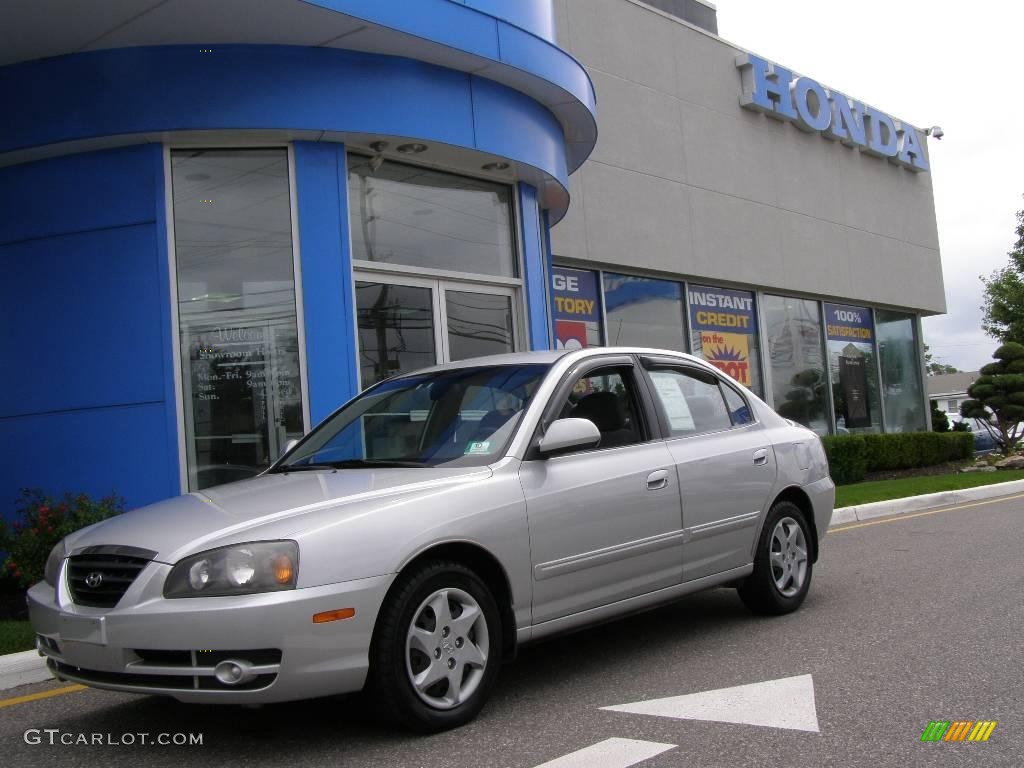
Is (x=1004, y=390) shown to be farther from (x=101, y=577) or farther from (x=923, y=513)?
(x=101, y=577)

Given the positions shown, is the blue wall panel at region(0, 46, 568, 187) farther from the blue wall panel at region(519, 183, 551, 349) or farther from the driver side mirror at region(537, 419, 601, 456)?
the driver side mirror at region(537, 419, 601, 456)

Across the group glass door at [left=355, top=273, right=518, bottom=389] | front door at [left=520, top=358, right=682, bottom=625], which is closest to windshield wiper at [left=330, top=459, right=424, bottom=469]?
front door at [left=520, top=358, right=682, bottom=625]

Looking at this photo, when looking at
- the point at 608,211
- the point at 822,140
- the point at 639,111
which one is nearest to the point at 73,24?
the point at 608,211

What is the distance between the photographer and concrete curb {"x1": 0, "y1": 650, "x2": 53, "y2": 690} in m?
5.66

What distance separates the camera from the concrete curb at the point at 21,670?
18.6ft

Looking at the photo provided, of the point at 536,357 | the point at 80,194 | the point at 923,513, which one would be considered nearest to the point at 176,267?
the point at 80,194

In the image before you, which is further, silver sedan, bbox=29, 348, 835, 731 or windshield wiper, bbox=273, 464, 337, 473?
windshield wiper, bbox=273, 464, 337, 473

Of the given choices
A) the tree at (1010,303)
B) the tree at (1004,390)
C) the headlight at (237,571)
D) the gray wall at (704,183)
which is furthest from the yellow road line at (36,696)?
the tree at (1010,303)

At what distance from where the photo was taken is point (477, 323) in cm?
1116

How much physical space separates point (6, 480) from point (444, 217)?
192 inches

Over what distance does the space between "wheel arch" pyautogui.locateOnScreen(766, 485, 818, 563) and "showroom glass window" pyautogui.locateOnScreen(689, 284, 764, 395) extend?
12.2 metres

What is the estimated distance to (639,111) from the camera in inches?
712

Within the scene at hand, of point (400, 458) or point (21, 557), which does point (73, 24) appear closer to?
point (21, 557)

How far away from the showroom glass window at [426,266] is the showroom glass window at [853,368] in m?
13.3
